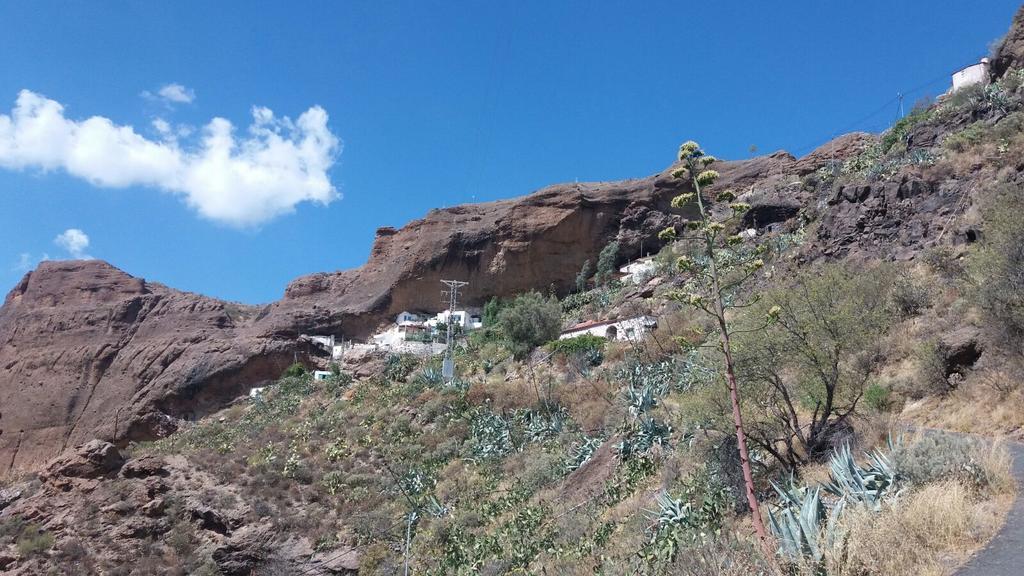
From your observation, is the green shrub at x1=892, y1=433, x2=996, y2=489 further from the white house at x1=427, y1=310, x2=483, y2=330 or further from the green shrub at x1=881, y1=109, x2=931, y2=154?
the white house at x1=427, y1=310, x2=483, y2=330

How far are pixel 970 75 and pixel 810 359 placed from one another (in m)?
34.7

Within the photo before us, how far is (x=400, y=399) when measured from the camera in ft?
89.6

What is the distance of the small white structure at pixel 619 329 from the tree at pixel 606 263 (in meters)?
11.7

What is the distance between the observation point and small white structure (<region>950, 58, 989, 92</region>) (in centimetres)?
3335

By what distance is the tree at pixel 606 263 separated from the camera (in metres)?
44.2

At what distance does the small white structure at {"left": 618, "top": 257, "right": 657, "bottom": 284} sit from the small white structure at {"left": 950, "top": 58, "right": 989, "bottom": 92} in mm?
18294

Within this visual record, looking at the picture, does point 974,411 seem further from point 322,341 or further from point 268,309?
point 268,309

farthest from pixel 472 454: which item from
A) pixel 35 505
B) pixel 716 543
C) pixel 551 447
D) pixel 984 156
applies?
pixel 984 156

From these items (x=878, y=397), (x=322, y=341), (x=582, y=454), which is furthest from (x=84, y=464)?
(x=322, y=341)

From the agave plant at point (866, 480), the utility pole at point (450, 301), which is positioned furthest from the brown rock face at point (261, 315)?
the agave plant at point (866, 480)

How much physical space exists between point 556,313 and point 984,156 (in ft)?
59.6

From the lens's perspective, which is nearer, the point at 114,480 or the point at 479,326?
the point at 114,480

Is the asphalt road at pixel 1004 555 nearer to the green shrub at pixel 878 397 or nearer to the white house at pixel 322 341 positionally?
the green shrub at pixel 878 397

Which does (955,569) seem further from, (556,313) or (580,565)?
(556,313)
